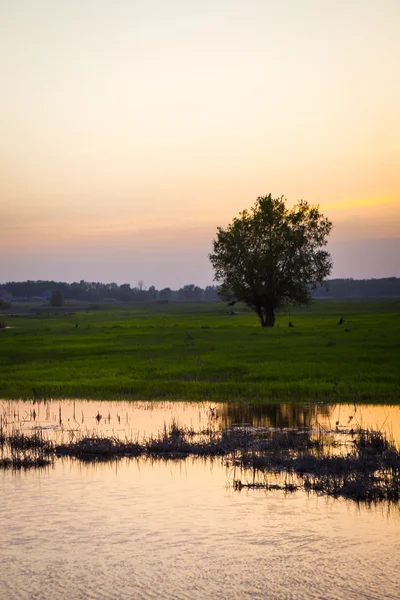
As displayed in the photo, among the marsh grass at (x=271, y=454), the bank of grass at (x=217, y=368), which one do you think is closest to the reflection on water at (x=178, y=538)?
the marsh grass at (x=271, y=454)

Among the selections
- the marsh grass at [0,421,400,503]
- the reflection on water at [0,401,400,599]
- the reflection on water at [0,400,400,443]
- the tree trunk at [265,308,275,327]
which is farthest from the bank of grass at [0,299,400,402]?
the tree trunk at [265,308,275,327]

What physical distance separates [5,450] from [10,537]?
28.2 feet

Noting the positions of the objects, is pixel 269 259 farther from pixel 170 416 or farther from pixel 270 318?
pixel 170 416

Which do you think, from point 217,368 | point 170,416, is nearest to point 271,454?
point 170,416

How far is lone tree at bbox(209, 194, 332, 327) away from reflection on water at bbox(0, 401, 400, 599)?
62.4 meters

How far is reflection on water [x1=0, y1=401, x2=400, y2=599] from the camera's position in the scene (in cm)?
1155

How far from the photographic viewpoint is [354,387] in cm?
3403

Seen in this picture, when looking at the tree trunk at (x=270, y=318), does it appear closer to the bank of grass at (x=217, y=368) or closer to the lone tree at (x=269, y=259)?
the lone tree at (x=269, y=259)

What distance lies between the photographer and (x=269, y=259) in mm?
81375

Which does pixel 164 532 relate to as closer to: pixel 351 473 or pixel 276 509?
pixel 276 509

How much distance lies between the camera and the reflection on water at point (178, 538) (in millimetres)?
11555

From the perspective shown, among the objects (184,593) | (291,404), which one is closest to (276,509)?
(184,593)

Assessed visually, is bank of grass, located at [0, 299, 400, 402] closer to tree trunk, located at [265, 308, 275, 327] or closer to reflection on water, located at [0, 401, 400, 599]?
reflection on water, located at [0, 401, 400, 599]

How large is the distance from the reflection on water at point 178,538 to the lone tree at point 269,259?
62442 mm
